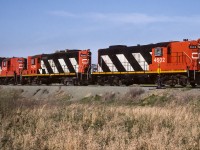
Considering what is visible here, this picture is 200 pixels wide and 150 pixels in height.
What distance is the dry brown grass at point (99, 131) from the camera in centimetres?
768

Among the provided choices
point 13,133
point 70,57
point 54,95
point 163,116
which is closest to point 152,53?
point 54,95

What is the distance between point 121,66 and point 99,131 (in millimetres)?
20153

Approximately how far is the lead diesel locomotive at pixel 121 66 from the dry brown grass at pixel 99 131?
498 inches

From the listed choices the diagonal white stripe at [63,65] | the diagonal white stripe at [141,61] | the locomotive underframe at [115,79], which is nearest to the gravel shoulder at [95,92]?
the locomotive underframe at [115,79]

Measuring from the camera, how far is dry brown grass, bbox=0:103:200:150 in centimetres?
768

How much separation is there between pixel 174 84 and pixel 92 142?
17.3 m

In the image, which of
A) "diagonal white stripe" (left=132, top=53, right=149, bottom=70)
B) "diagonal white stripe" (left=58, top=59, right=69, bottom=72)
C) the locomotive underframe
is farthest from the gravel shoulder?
"diagonal white stripe" (left=58, top=59, right=69, bottom=72)

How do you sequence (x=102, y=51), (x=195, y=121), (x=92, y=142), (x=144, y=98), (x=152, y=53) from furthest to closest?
(x=102, y=51) < (x=152, y=53) < (x=144, y=98) < (x=195, y=121) < (x=92, y=142)

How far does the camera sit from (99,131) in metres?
9.36

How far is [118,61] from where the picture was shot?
2959cm

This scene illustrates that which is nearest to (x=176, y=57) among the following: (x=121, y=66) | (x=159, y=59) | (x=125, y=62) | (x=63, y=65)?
(x=159, y=59)

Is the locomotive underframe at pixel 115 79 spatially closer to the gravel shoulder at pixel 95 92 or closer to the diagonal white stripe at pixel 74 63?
the diagonal white stripe at pixel 74 63

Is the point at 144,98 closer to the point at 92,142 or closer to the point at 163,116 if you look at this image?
the point at 163,116

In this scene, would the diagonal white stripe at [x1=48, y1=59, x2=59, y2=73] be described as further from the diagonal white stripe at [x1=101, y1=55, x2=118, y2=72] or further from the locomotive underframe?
the diagonal white stripe at [x1=101, y1=55, x2=118, y2=72]
